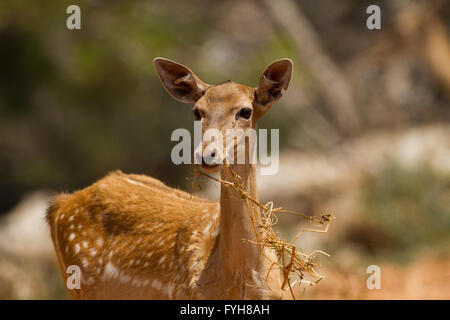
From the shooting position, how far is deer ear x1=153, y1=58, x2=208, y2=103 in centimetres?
570

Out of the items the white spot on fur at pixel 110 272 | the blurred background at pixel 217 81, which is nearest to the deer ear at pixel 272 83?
the white spot on fur at pixel 110 272

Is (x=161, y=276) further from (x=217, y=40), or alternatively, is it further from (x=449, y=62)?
(x=217, y=40)

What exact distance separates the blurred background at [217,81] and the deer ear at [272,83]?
317 inches

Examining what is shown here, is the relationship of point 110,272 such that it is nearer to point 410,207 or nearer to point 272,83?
point 272,83

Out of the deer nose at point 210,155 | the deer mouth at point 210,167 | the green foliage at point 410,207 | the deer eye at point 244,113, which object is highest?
the green foliage at point 410,207

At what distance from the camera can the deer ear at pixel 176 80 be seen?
570cm

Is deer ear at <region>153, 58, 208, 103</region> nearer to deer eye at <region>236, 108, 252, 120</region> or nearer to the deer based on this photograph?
the deer

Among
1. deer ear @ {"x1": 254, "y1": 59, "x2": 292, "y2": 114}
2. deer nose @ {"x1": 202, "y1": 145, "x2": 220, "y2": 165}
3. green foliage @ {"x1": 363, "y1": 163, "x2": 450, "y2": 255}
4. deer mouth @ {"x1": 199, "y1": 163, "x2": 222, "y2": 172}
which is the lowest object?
deer mouth @ {"x1": 199, "y1": 163, "x2": 222, "y2": 172}

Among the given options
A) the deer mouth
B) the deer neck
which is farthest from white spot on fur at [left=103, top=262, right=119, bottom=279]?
the deer mouth

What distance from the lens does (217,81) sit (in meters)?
17.2

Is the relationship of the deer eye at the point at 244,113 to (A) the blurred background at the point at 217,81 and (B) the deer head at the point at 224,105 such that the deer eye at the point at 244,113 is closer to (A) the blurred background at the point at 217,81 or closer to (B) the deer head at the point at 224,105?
(B) the deer head at the point at 224,105

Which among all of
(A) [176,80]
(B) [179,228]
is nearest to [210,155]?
(A) [176,80]

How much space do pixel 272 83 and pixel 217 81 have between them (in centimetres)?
1181

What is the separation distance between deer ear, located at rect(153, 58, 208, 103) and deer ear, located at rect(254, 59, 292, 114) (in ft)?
1.78
